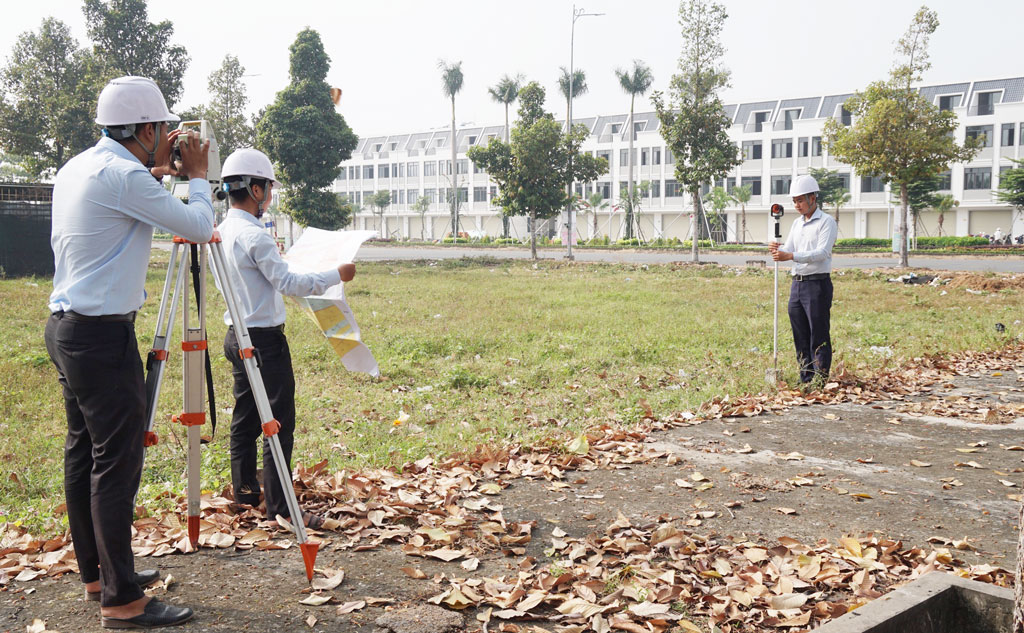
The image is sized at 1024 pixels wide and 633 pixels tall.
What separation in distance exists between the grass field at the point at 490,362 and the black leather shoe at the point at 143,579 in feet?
4.29

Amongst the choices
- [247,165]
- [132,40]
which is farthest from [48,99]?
[247,165]

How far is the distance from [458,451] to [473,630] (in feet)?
9.23

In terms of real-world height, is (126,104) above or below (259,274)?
above

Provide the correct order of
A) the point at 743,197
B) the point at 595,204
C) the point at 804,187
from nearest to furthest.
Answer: the point at 804,187
the point at 743,197
the point at 595,204

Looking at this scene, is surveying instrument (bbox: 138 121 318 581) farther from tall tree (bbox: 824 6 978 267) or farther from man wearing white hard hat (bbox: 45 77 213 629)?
tall tree (bbox: 824 6 978 267)

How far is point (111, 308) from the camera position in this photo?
3229mm

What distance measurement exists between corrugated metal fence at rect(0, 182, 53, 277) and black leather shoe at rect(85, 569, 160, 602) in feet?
71.0

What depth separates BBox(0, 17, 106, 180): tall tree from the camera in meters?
28.3

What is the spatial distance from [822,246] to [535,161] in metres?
26.5

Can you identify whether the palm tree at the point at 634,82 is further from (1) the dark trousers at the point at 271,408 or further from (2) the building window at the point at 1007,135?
(1) the dark trousers at the point at 271,408

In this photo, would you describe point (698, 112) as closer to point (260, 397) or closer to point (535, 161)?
point (535, 161)

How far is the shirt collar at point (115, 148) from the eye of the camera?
10.7 feet

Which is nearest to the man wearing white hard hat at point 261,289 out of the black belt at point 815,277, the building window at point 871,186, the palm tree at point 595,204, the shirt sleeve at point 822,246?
the shirt sleeve at point 822,246

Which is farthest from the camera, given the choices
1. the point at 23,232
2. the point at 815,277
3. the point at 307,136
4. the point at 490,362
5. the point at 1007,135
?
the point at 1007,135
